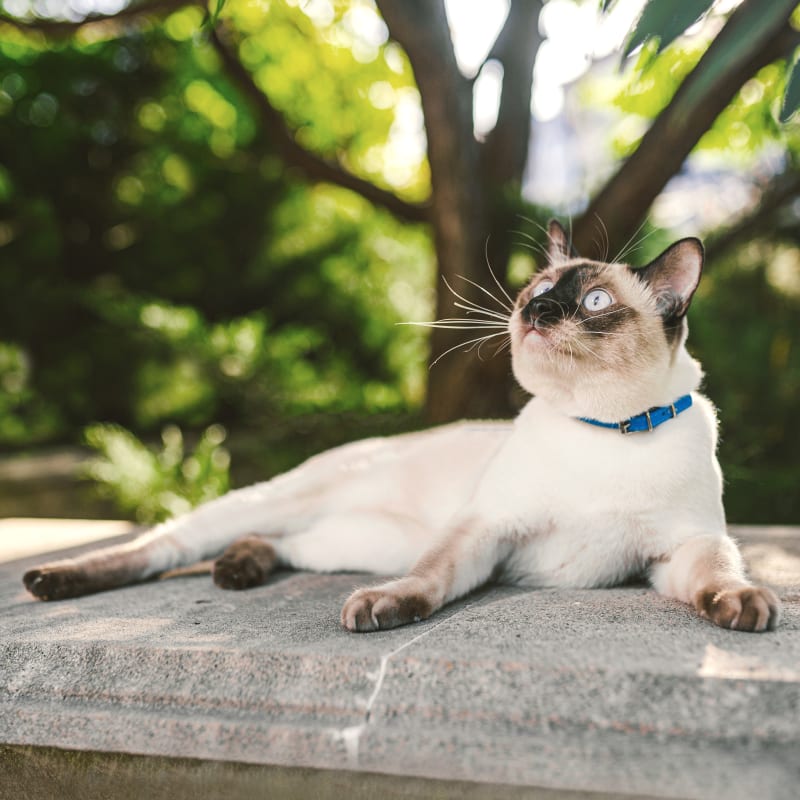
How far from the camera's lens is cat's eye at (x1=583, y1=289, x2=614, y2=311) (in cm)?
186

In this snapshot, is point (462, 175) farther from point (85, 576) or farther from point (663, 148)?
point (85, 576)

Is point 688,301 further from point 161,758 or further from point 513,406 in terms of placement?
point 513,406

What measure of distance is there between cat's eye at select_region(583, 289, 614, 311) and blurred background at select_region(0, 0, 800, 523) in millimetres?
2000

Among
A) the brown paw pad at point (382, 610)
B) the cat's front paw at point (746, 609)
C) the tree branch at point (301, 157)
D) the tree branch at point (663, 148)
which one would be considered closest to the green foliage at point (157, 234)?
the tree branch at point (301, 157)

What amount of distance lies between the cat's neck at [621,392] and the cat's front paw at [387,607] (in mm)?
607

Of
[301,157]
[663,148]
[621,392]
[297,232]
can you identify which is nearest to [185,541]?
[621,392]

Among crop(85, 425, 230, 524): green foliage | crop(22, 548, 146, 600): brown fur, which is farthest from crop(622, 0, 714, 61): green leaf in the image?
crop(85, 425, 230, 524): green foliage

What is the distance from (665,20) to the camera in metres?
1.39

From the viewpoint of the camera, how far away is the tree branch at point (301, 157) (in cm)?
477

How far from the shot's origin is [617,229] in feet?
12.5

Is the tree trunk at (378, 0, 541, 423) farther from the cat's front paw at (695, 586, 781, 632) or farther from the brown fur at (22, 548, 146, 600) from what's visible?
the cat's front paw at (695, 586, 781, 632)

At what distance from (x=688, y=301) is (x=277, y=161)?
5576 millimetres

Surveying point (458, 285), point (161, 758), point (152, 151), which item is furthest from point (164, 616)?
point (152, 151)

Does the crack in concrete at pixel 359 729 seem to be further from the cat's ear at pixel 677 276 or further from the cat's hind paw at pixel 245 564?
the cat's ear at pixel 677 276
